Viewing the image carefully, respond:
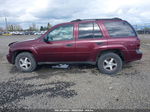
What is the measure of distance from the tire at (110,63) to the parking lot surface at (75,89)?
223mm

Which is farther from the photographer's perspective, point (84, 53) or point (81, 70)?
point (81, 70)

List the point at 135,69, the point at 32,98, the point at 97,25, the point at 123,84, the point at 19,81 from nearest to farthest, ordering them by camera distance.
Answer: the point at 32,98
the point at 123,84
the point at 19,81
the point at 97,25
the point at 135,69

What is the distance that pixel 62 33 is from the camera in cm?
423

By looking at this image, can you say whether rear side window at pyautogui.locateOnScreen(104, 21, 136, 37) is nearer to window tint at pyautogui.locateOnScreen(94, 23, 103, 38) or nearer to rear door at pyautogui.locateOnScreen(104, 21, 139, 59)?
rear door at pyautogui.locateOnScreen(104, 21, 139, 59)

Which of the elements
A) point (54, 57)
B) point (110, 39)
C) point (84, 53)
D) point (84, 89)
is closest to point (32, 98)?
point (84, 89)

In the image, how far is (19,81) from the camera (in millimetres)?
3828

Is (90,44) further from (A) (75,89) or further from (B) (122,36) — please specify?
(A) (75,89)

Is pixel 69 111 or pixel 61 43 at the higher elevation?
pixel 61 43

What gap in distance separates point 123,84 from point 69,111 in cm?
187

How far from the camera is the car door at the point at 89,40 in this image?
159 inches

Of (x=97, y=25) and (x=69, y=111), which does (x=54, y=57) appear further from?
(x=69, y=111)

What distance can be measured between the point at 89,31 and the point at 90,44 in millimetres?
457

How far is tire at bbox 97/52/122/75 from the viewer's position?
4.16 meters

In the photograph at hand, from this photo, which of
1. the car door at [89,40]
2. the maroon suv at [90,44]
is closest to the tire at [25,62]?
the maroon suv at [90,44]
